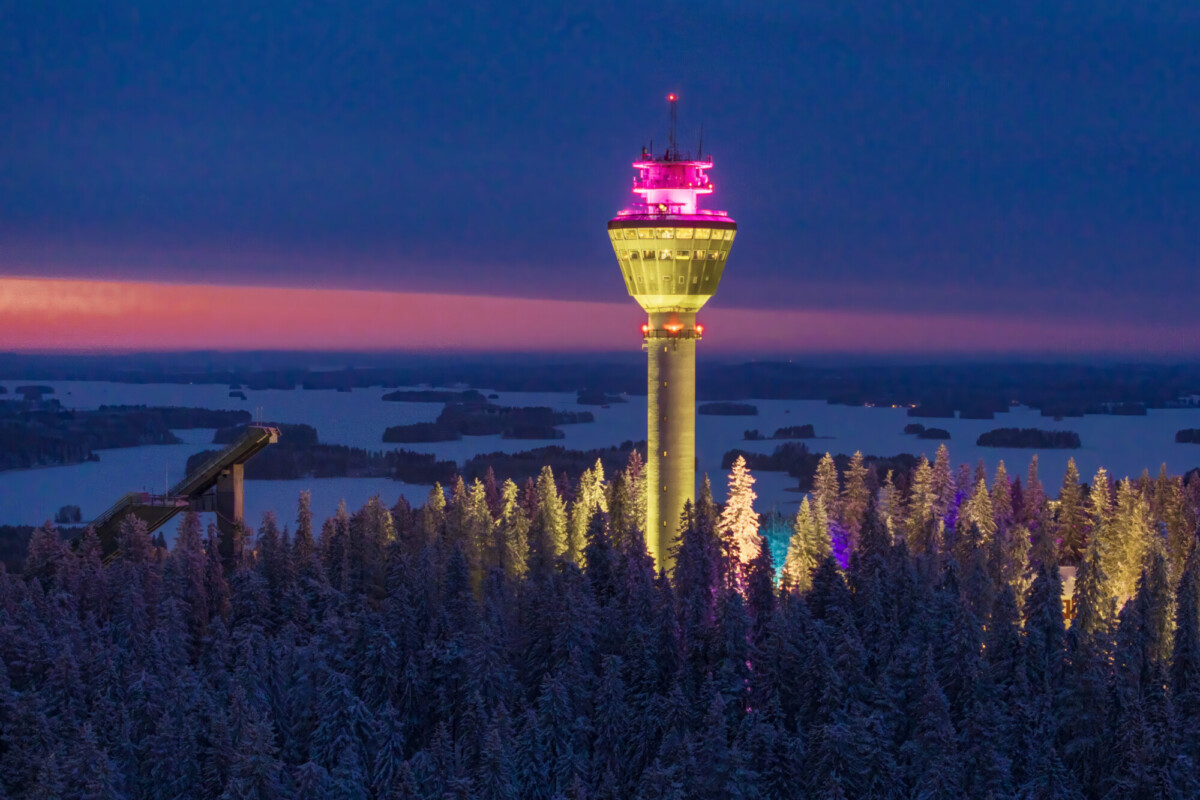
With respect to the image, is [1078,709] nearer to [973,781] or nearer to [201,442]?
[973,781]

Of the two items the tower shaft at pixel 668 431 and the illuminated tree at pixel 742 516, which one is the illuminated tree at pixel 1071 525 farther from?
the tower shaft at pixel 668 431

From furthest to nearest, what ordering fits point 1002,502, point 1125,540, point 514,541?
point 1002,502
point 514,541
point 1125,540

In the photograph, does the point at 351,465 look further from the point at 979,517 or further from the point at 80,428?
the point at 979,517

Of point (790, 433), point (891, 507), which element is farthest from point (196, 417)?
point (891, 507)

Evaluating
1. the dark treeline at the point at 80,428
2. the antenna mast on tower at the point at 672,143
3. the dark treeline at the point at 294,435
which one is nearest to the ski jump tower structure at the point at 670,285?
the antenna mast on tower at the point at 672,143

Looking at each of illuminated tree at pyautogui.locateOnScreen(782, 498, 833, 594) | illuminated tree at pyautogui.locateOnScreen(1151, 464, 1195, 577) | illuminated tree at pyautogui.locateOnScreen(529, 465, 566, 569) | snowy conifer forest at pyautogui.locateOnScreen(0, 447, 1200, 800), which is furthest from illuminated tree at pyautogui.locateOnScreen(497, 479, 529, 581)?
illuminated tree at pyautogui.locateOnScreen(1151, 464, 1195, 577)

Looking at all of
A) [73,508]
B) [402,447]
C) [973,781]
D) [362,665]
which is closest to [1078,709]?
[973,781]
